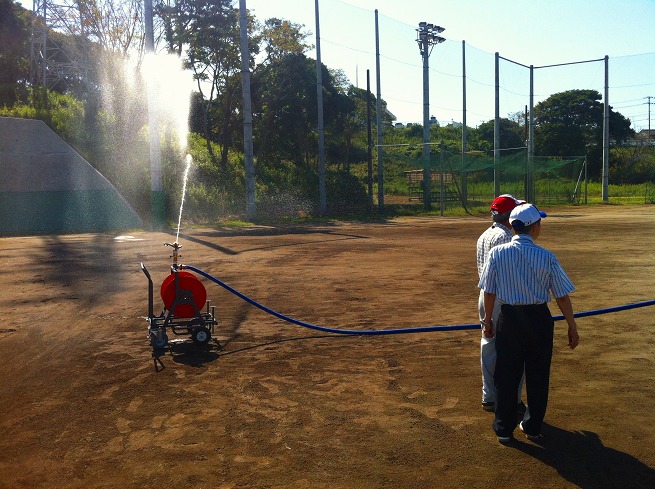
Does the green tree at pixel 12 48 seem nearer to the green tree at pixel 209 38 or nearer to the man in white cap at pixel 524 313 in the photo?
the green tree at pixel 209 38

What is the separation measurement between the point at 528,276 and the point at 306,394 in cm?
237

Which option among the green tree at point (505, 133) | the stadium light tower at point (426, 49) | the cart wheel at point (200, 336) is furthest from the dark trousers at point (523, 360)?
the green tree at point (505, 133)

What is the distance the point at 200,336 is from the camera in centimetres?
789

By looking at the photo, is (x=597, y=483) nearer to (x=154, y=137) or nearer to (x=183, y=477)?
(x=183, y=477)

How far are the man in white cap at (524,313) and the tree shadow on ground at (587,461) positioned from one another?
0.57ft

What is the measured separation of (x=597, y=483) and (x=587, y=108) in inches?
2694

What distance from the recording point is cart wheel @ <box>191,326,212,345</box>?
25.8ft

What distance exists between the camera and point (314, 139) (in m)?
42.9

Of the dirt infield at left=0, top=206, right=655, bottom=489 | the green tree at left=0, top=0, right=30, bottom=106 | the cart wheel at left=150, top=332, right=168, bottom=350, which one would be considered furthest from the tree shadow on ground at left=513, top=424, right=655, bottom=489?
the green tree at left=0, top=0, right=30, bottom=106

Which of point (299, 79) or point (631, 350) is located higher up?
point (299, 79)

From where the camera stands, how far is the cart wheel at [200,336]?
7.87 meters

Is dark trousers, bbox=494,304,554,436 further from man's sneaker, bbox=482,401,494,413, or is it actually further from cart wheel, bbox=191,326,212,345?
cart wheel, bbox=191,326,212,345

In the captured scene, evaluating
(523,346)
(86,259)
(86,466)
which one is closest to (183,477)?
(86,466)

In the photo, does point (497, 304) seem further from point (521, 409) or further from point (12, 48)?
point (12, 48)
